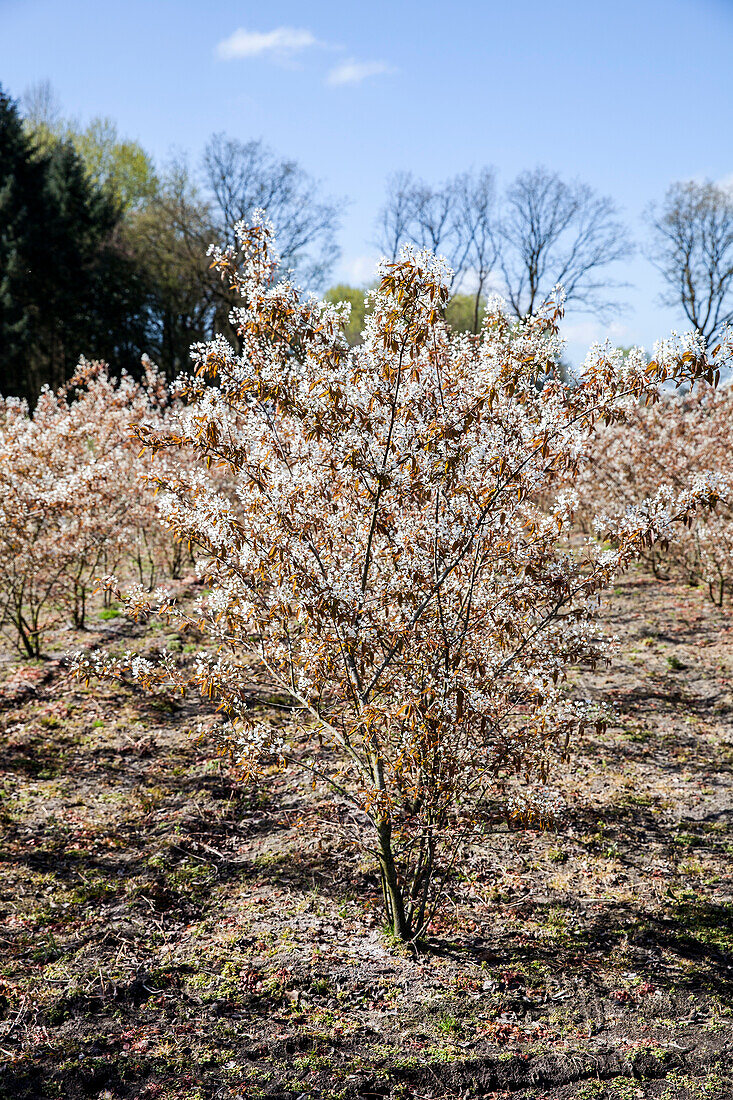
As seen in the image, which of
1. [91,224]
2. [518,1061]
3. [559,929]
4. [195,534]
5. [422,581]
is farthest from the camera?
[91,224]

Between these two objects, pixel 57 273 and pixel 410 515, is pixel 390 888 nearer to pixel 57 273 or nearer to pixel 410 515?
pixel 410 515

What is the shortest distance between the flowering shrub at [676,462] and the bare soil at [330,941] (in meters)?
4.09

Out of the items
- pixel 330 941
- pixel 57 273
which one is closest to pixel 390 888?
pixel 330 941

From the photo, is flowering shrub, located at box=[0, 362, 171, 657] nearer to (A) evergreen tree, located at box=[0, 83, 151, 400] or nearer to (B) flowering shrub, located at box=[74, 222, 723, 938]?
(B) flowering shrub, located at box=[74, 222, 723, 938]

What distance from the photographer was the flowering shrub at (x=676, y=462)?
32.2 ft

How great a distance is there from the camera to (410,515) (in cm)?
375

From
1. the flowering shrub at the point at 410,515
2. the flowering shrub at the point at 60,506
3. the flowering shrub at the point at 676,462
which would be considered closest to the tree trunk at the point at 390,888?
the flowering shrub at the point at 410,515

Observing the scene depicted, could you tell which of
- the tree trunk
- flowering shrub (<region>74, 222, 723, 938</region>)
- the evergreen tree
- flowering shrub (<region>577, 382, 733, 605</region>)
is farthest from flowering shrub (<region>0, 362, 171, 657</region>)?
the evergreen tree

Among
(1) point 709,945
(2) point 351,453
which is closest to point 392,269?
(2) point 351,453

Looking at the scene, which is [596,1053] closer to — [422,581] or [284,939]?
[284,939]

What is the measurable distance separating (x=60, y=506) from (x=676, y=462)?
7965 millimetres

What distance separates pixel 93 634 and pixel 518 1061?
23.3ft

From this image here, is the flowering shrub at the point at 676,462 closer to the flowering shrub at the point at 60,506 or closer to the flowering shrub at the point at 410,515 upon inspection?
the flowering shrub at the point at 60,506

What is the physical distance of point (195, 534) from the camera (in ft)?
12.8
